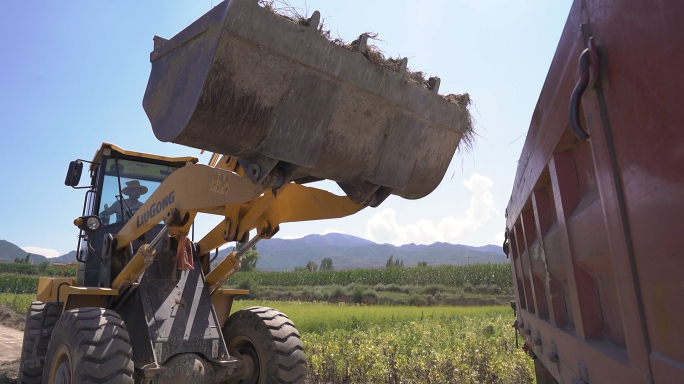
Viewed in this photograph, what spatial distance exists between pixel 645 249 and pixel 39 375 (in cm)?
660

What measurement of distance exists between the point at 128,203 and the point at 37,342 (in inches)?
77.4

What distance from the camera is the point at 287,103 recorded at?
11.2 feet

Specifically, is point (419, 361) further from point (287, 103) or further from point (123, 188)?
point (287, 103)

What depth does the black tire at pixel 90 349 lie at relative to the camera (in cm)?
422

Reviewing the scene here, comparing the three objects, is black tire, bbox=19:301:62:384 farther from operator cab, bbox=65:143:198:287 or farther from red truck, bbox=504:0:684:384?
red truck, bbox=504:0:684:384

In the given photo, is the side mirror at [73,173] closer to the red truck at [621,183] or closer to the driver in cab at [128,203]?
the driver in cab at [128,203]

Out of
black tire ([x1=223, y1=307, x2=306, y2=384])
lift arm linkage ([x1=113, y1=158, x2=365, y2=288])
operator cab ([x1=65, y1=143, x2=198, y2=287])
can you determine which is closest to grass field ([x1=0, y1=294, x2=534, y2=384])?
black tire ([x1=223, y1=307, x2=306, y2=384])

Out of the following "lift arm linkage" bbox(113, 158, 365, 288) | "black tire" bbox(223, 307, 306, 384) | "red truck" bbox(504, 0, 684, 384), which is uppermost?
"lift arm linkage" bbox(113, 158, 365, 288)

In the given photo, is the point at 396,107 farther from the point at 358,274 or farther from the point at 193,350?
the point at 358,274

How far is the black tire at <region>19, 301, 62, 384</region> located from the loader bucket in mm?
3701

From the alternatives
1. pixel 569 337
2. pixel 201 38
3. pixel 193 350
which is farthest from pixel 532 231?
pixel 193 350

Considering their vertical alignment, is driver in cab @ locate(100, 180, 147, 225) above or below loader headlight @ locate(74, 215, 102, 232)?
above

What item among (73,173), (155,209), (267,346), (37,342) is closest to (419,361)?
(267,346)

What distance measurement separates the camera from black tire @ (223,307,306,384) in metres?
5.43
